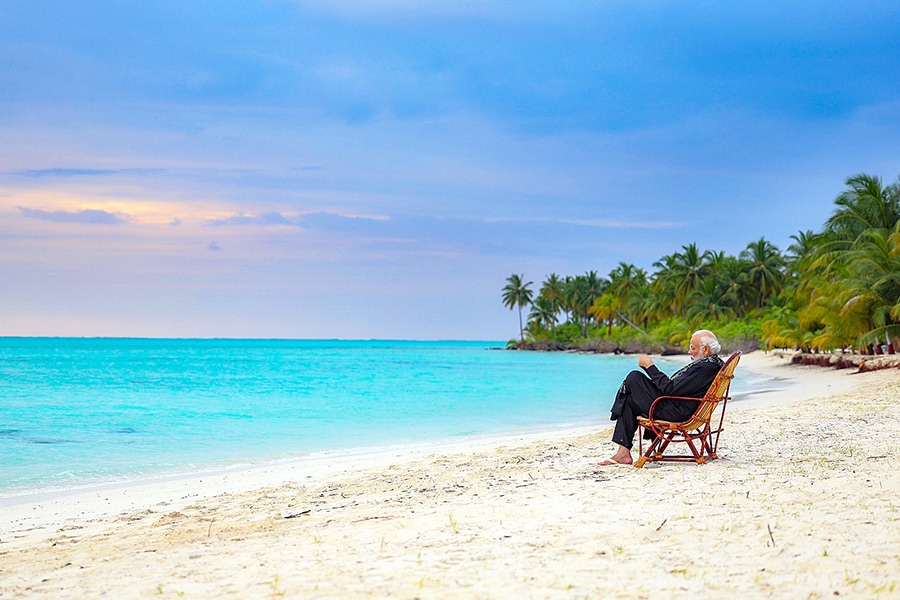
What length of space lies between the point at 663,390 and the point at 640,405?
24 cm

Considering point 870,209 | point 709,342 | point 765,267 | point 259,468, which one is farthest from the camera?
point 765,267

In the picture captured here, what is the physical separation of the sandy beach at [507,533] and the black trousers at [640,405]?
17.4 inches

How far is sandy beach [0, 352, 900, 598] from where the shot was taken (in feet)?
12.1

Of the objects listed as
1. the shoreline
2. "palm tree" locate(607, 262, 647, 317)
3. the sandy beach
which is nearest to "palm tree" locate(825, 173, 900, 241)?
the shoreline

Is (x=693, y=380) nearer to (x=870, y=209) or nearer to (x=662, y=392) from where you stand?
(x=662, y=392)

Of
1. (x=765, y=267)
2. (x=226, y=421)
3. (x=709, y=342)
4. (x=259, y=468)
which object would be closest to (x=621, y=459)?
(x=709, y=342)

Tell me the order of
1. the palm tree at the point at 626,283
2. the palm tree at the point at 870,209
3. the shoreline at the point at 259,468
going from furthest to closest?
the palm tree at the point at 626,283 < the palm tree at the point at 870,209 < the shoreline at the point at 259,468

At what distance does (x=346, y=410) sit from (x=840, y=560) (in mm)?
18710

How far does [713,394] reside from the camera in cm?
666

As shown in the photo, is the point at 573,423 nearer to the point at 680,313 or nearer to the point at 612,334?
the point at 680,313

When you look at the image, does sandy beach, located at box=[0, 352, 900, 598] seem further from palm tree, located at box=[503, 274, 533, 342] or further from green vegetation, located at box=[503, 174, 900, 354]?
palm tree, located at box=[503, 274, 533, 342]

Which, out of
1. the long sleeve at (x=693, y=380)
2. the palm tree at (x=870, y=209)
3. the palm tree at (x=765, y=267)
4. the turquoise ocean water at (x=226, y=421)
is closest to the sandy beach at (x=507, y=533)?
the long sleeve at (x=693, y=380)

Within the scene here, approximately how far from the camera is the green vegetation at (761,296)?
26250 mm

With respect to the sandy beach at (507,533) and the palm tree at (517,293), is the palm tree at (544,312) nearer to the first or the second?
the palm tree at (517,293)
